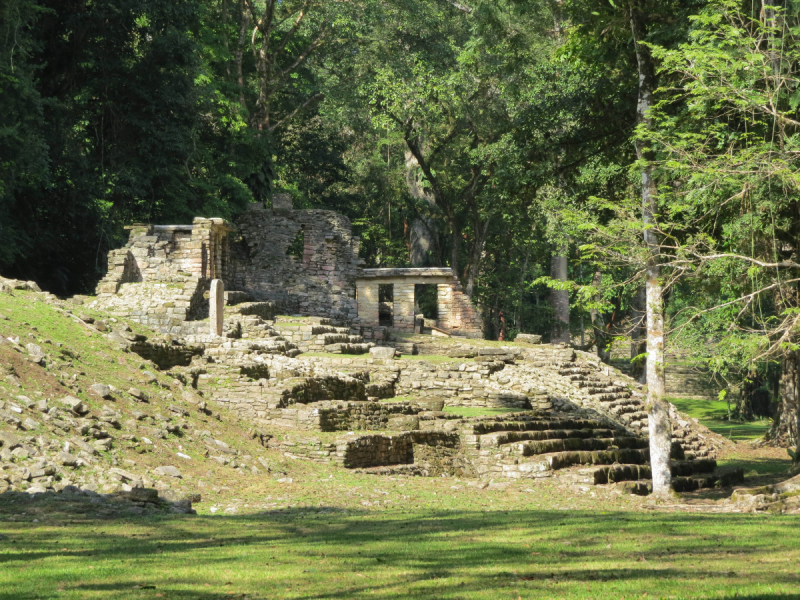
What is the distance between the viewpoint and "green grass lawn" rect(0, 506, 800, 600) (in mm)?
6203

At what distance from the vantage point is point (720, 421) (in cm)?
3891

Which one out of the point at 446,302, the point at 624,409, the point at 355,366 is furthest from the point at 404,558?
the point at 446,302

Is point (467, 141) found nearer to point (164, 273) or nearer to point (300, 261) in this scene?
point (300, 261)

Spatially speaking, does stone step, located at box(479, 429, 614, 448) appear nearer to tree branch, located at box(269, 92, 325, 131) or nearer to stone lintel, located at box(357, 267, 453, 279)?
stone lintel, located at box(357, 267, 453, 279)

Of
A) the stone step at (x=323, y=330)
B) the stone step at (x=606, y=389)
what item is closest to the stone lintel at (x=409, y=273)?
the stone step at (x=323, y=330)

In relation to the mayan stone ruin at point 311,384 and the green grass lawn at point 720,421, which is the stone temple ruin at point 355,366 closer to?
the mayan stone ruin at point 311,384

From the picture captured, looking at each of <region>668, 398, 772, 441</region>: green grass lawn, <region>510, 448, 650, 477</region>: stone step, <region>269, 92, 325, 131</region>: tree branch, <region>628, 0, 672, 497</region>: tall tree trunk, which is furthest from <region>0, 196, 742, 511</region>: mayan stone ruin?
<region>269, 92, 325, 131</region>: tree branch

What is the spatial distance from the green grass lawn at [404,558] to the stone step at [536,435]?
741cm

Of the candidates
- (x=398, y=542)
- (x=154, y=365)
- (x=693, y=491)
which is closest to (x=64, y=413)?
(x=154, y=365)

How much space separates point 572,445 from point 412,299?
16482 mm

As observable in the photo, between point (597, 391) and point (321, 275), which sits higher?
point (321, 275)

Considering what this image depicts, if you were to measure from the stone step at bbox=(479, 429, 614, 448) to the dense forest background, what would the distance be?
8.86 feet

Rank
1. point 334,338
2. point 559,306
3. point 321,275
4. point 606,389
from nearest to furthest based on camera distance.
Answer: point 606,389
point 334,338
point 321,275
point 559,306

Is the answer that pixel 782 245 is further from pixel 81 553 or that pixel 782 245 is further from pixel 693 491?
pixel 81 553
